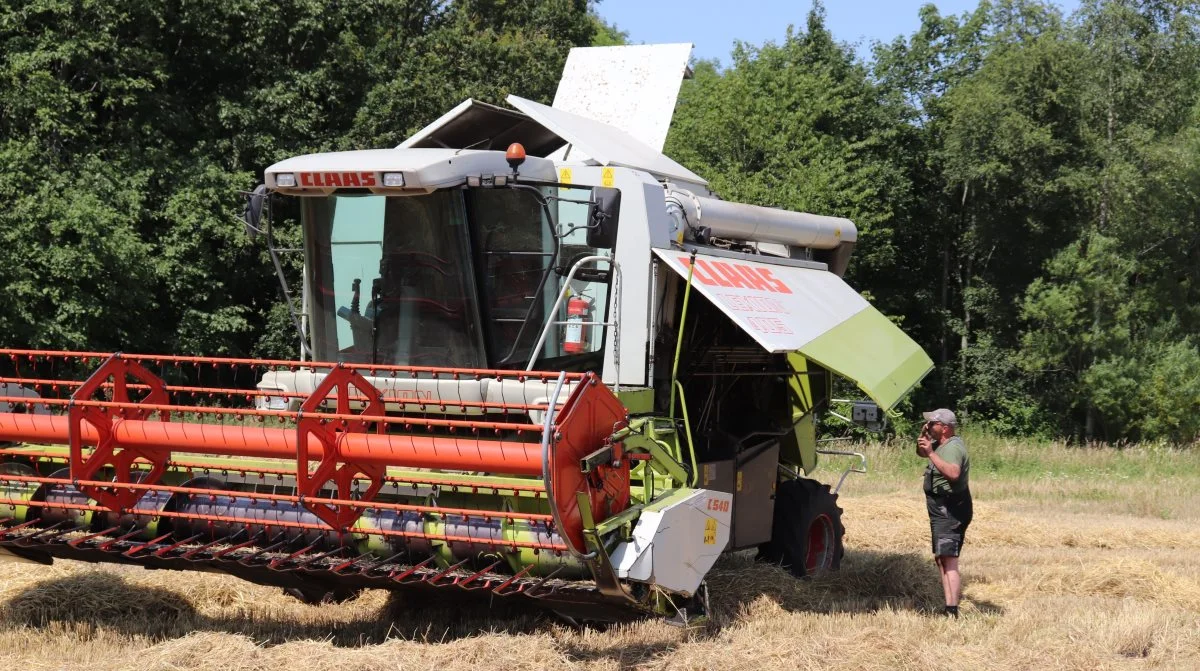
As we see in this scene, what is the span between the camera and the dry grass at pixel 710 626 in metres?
5.52

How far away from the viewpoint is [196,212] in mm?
A: 19312

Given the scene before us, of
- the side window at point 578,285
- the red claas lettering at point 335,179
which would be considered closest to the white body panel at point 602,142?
Result: the side window at point 578,285

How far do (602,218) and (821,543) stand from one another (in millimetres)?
3486

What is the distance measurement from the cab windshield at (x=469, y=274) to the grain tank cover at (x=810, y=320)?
63 cm

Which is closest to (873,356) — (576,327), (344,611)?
(576,327)

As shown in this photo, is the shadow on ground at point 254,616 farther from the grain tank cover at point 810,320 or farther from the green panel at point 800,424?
the green panel at point 800,424

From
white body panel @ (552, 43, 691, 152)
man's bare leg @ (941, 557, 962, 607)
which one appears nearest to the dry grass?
man's bare leg @ (941, 557, 962, 607)

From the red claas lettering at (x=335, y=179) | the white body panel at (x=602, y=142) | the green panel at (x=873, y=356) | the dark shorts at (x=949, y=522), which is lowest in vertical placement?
the dark shorts at (x=949, y=522)

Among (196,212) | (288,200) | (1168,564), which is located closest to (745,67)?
(196,212)

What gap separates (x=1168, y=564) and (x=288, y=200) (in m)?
6.74

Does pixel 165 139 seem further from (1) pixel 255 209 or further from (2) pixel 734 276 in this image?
(2) pixel 734 276

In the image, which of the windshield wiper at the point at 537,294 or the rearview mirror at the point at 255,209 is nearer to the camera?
the windshield wiper at the point at 537,294

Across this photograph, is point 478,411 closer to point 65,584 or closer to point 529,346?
point 529,346

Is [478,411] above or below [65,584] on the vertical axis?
above
